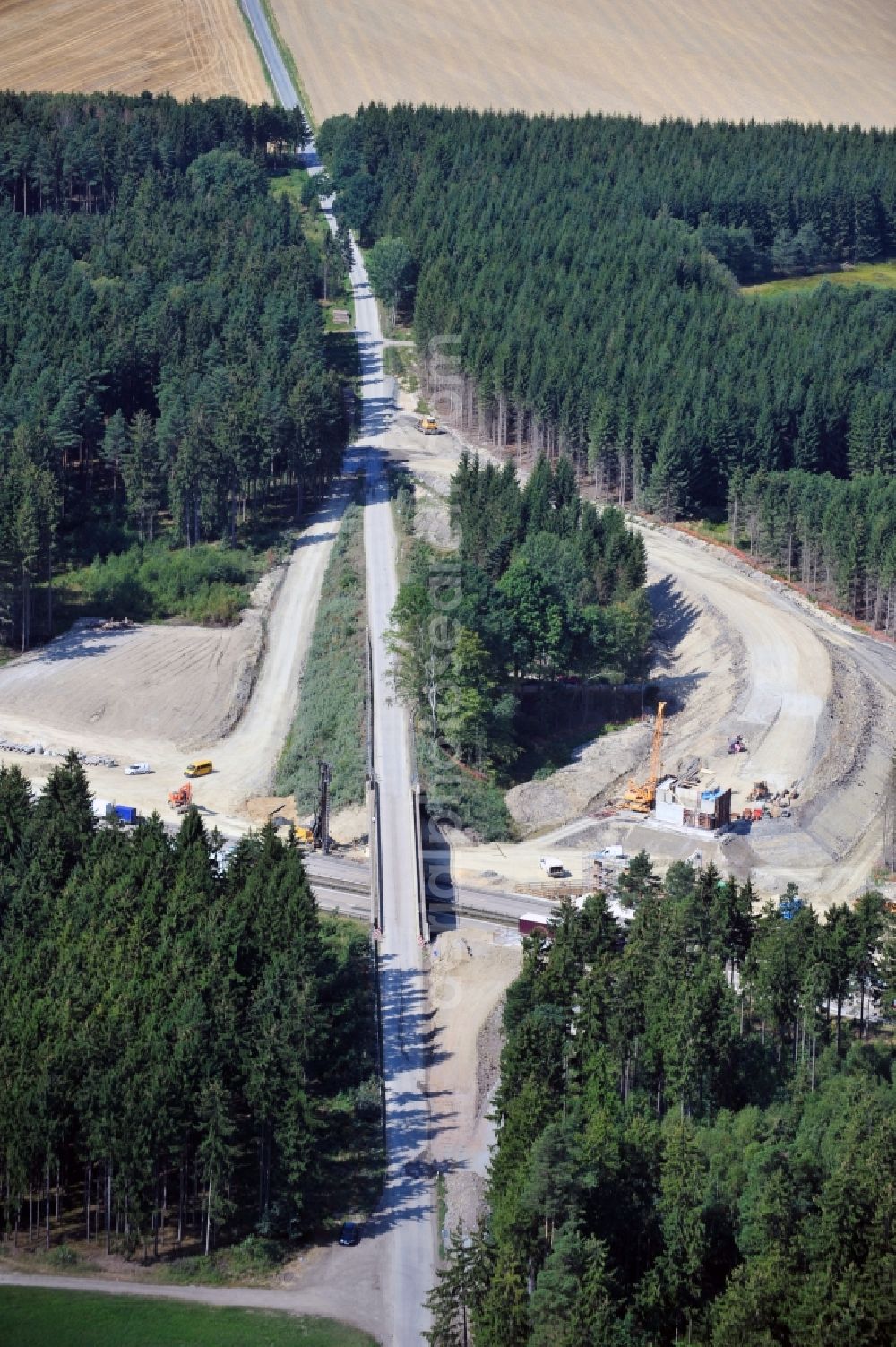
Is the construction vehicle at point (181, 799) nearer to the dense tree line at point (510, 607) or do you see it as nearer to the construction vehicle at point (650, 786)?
the dense tree line at point (510, 607)

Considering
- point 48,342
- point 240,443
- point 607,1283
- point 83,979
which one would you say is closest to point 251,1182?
point 83,979

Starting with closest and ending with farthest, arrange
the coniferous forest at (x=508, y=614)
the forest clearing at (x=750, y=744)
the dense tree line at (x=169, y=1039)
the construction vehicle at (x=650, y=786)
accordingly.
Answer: the dense tree line at (x=169, y=1039), the forest clearing at (x=750, y=744), the construction vehicle at (x=650, y=786), the coniferous forest at (x=508, y=614)

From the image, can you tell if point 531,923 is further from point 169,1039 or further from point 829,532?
point 829,532

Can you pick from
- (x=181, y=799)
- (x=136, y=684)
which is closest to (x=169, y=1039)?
A: (x=181, y=799)

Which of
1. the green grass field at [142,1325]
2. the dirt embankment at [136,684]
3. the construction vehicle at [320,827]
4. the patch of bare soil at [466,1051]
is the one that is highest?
the dirt embankment at [136,684]

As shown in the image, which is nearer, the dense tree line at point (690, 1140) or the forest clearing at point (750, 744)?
the dense tree line at point (690, 1140)

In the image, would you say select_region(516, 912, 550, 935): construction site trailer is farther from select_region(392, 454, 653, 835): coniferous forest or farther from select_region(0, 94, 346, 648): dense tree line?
select_region(0, 94, 346, 648): dense tree line

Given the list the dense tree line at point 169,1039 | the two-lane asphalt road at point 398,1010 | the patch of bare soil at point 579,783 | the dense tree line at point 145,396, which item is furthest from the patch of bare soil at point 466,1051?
the dense tree line at point 145,396
